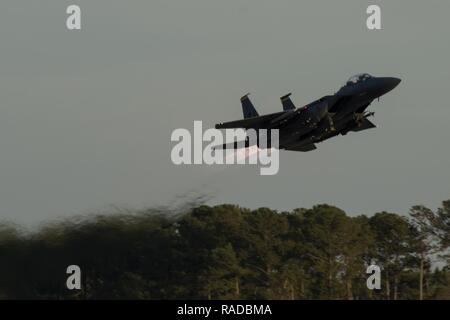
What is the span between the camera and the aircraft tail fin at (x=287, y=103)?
56.2 metres

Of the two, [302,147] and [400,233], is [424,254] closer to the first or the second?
[400,233]

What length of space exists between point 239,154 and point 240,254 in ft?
76.0

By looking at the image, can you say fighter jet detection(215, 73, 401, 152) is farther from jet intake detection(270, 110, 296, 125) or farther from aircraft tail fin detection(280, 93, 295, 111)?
aircraft tail fin detection(280, 93, 295, 111)

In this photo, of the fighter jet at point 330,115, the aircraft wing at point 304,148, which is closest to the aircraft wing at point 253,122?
the fighter jet at point 330,115

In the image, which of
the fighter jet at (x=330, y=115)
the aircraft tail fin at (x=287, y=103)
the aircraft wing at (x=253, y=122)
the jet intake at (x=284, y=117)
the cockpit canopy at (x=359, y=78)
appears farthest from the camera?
the aircraft tail fin at (x=287, y=103)

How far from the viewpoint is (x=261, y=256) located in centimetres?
7962

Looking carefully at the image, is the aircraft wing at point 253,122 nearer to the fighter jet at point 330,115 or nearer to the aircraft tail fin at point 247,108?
the fighter jet at point 330,115

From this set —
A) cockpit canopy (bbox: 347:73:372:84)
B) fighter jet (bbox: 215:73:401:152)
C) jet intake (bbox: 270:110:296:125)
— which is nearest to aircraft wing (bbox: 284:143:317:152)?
fighter jet (bbox: 215:73:401:152)

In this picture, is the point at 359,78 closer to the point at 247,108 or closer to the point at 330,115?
the point at 330,115

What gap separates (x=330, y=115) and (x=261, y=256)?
27.8m

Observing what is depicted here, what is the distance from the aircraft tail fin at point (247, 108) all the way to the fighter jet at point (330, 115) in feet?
12.0

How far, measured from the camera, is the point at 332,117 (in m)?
→ 53.1

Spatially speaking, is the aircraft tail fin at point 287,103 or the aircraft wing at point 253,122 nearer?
the aircraft wing at point 253,122

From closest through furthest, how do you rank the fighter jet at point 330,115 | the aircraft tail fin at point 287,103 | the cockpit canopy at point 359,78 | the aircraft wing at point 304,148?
the fighter jet at point 330,115
the cockpit canopy at point 359,78
the aircraft wing at point 304,148
the aircraft tail fin at point 287,103
